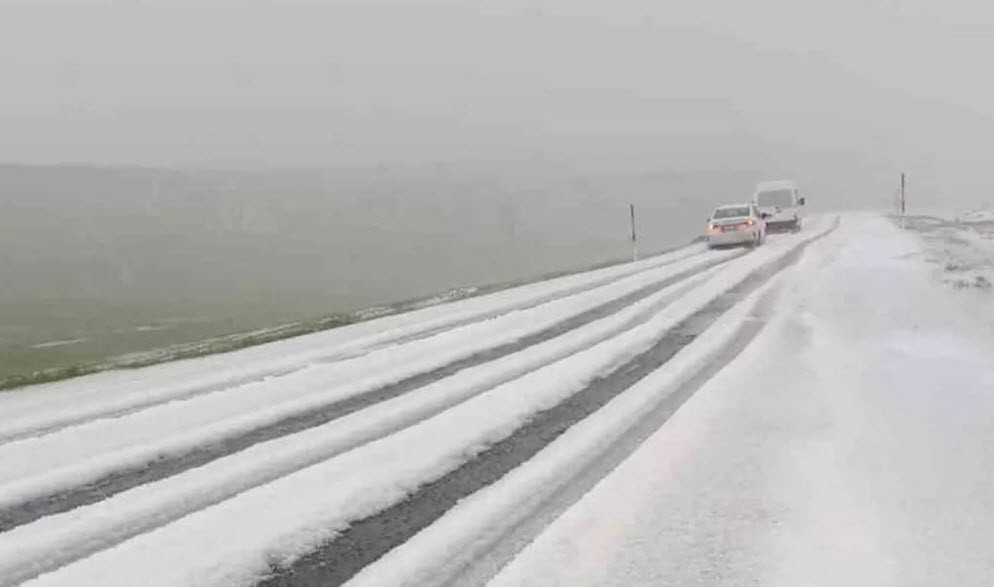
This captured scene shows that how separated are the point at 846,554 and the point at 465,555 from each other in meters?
1.82

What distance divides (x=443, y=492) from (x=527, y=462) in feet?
2.58

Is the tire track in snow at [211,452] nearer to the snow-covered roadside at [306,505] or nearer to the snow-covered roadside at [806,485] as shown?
the snow-covered roadside at [306,505]

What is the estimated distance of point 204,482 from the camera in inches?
232

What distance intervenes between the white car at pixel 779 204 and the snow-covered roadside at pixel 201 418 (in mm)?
29453

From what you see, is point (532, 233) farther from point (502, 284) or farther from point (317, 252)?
point (502, 284)

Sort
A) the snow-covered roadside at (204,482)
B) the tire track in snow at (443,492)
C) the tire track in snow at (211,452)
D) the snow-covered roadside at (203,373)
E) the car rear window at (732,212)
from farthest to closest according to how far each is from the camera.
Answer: the car rear window at (732,212), the snow-covered roadside at (203,373), the tire track in snow at (211,452), the snow-covered roadside at (204,482), the tire track in snow at (443,492)

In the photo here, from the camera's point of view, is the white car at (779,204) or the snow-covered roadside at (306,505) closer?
the snow-covered roadside at (306,505)

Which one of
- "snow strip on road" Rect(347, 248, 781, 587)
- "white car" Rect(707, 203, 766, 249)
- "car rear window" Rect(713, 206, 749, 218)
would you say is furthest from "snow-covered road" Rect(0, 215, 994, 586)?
"car rear window" Rect(713, 206, 749, 218)

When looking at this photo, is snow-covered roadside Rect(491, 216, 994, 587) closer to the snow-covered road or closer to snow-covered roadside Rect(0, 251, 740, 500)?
the snow-covered road

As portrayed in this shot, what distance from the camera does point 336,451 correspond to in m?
6.60

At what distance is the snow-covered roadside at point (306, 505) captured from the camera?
439cm

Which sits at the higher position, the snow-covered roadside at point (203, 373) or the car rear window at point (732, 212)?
the snow-covered roadside at point (203, 373)

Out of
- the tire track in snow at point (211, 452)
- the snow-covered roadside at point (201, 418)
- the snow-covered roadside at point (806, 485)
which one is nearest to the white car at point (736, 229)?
the snow-covered roadside at point (201, 418)

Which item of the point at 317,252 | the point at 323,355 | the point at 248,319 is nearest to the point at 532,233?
the point at 317,252
